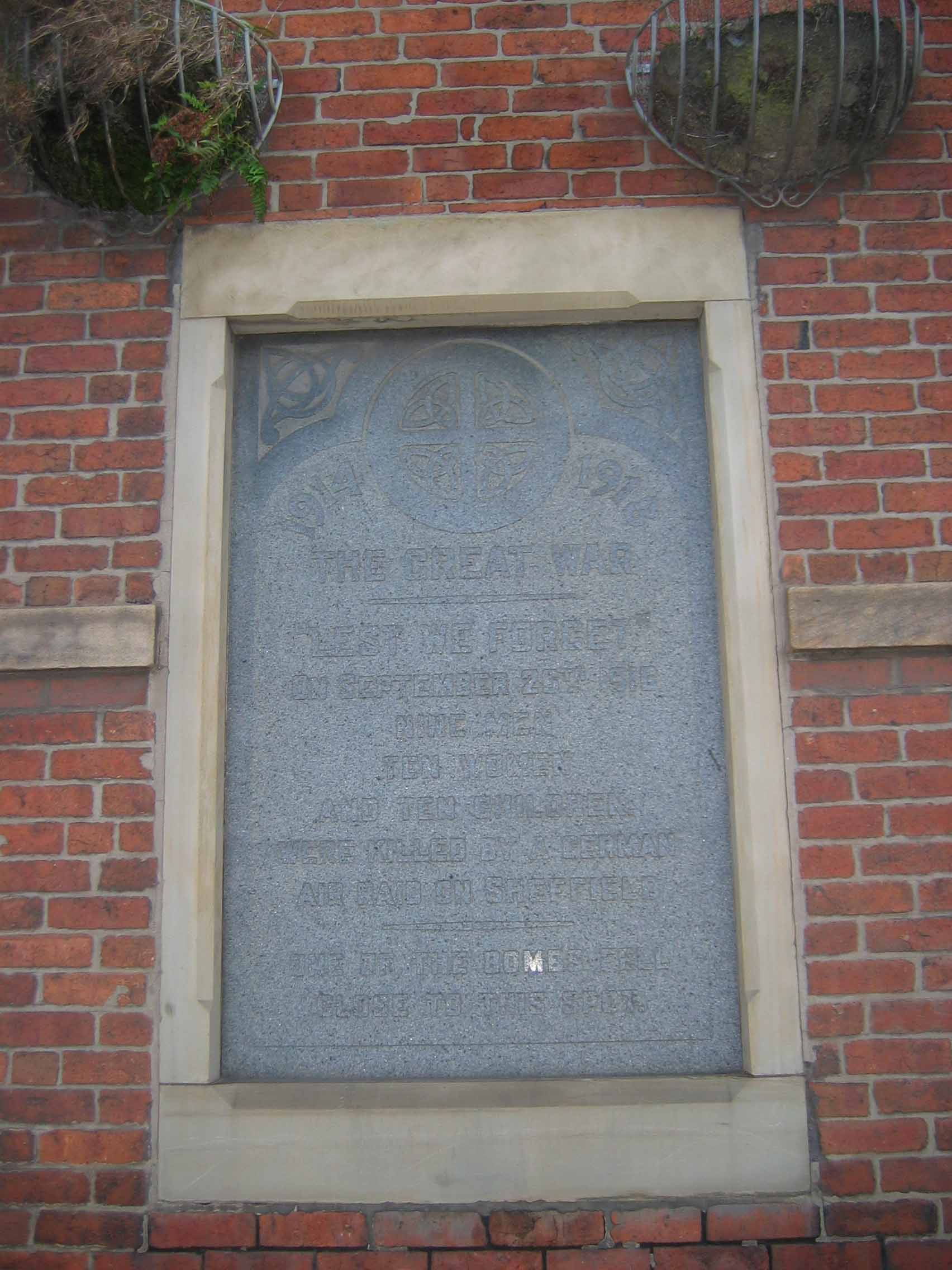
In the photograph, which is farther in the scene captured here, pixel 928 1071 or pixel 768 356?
pixel 768 356

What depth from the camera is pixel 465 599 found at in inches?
115

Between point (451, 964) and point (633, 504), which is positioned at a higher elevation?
point (633, 504)

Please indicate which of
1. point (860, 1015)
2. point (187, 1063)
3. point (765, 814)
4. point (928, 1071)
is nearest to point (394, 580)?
point (765, 814)

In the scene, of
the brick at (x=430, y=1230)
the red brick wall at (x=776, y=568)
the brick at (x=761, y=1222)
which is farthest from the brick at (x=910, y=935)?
the brick at (x=430, y=1230)

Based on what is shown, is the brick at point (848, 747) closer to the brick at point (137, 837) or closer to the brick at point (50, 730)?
the brick at point (137, 837)

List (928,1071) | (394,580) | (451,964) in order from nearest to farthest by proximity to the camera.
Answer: (928,1071)
(451,964)
(394,580)

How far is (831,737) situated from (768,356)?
103 centimetres

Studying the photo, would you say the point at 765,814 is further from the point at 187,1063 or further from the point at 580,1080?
the point at 187,1063

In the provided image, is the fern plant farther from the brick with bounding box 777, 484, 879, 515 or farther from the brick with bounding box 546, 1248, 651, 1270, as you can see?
the brick with bounding box 546, 1248, 651, 1270

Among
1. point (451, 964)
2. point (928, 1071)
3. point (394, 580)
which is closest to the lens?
point (928, 1071)

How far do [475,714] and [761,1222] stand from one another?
1.38 meters

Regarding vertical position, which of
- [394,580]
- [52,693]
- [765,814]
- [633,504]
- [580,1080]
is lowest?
[580,1080]

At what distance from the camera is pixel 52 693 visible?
2.79 meters

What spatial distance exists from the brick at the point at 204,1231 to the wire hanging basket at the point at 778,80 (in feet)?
9.67
